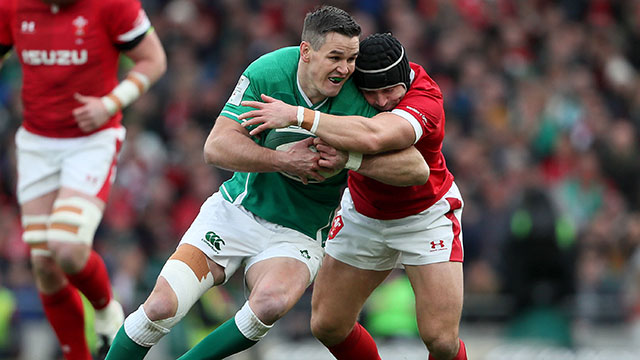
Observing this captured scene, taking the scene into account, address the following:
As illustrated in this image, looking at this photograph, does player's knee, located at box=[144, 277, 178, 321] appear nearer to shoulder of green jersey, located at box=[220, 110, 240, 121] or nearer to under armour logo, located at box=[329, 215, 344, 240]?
shoulder of green jersey, located at box=[220, 110, 240, 121]

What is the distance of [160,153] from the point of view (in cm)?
1430

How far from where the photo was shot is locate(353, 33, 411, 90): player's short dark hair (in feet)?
21.3

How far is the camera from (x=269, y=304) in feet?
21.1

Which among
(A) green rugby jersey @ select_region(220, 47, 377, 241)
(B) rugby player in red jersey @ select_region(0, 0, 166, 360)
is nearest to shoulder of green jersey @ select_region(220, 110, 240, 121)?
(A) green rugby jersey @ select_region(220, 47, 377, 241)

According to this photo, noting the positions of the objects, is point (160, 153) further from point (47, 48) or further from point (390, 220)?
point (390, 220)

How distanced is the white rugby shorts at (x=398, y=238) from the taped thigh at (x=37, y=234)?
2.10 metres

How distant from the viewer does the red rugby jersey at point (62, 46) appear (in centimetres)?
763

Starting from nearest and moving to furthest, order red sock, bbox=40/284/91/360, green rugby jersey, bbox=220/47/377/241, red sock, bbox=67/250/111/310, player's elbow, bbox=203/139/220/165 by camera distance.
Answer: player's elbow, bbox=203/139/220/165
green rugby jersey, bbox=220/47/377/241
red sock, bbox=67/250/111/310
red sock, bbox=40/284/91/360

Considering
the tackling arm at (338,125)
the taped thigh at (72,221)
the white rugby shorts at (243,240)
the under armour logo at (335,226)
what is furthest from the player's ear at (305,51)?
the taped thigh at (72,221)

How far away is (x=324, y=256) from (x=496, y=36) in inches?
398

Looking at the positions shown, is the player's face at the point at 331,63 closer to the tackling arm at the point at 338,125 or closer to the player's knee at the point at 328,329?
the tackling arm at the point at 338,125

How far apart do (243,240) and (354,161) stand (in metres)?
0.96

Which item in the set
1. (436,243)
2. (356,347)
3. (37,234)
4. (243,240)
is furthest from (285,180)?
(37,234)

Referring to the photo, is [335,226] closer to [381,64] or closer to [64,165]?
[381,64]
